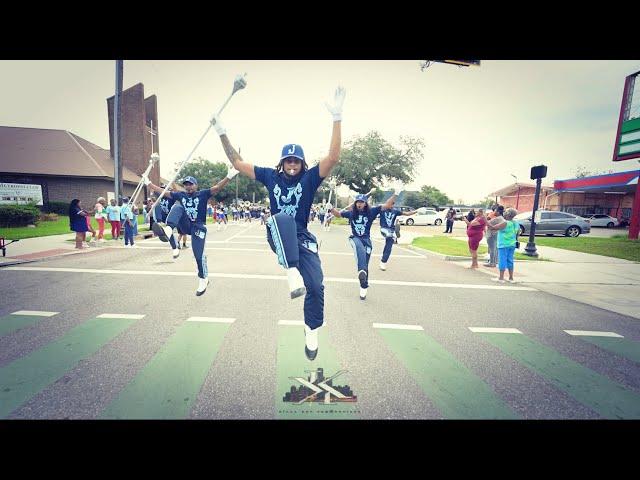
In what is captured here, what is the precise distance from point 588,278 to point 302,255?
941 centimetres

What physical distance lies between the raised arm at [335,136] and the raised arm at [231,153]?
98 cm

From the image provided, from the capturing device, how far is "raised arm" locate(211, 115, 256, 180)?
3.46 metres

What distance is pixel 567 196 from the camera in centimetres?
3525

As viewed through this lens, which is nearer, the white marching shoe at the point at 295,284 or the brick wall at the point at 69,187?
the white marching shoe at the point at 295,284

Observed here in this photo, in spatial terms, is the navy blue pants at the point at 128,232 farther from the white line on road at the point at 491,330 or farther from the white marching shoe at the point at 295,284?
the white line on road at the point at 491,330

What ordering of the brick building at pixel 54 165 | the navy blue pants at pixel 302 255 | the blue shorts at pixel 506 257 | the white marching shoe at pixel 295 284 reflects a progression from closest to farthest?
the white marching shoe at pixel 295 284 < the navy blue pants at pixel 302 255 < the blue shorts at pixel 506 257 < the brick building at pixel 54 165

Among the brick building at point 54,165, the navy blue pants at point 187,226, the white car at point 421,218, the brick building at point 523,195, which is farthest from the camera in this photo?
the brick building at point 523,195

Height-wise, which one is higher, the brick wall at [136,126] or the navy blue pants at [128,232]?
the brick wall at [136,126]

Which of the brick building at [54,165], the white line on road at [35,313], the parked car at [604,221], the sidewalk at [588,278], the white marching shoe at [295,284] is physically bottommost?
the white line on road at [35,313]

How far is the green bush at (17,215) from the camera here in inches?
438

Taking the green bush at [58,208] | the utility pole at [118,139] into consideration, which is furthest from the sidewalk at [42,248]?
the green bush at [58,208]
